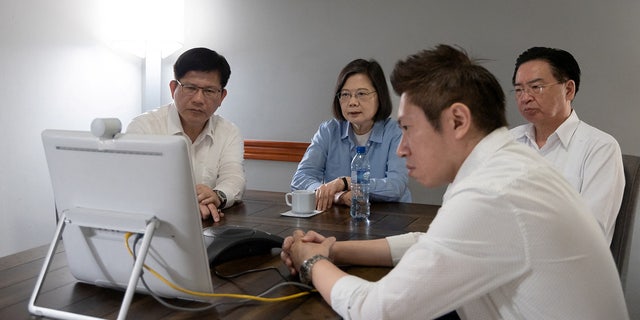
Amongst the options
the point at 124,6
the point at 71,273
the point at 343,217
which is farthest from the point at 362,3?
the point at 71,273

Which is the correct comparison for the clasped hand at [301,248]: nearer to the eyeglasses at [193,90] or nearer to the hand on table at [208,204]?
the hand on table at [208,204]

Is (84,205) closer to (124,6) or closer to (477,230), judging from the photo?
(477,230)

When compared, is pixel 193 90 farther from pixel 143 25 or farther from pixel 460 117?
pixel 143 25

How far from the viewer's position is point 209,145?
Result: 2.51m

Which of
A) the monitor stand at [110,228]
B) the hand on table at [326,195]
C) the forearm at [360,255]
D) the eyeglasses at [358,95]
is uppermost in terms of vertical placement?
the eyeglasses at [358,95]

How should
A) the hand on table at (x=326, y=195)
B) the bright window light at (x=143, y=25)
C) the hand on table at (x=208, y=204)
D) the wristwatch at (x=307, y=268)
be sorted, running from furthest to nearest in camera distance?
the bright window light at (x=143, y=25) < the hand on table at (x=326, y=195) < the hand on table at (x=208, y=204) < the wristwatch at (x=307, y=268)

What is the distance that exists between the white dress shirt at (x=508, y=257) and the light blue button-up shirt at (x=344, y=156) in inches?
57.2

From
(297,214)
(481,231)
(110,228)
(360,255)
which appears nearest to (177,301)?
(110,228)

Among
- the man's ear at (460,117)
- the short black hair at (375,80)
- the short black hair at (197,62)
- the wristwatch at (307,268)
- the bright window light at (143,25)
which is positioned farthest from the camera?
the bright window light at (143,25)

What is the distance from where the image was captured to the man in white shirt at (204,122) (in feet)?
7.64

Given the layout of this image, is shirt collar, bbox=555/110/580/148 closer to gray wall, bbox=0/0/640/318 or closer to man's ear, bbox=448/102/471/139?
gray wall, bbox=0/0/640/318

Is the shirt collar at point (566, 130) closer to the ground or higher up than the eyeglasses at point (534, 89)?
A: closer to the ground

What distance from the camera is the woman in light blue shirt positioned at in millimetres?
2668

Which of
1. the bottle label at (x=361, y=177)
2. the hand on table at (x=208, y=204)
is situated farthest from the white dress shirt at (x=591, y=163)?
the hand on table at (x=208, y=204)
